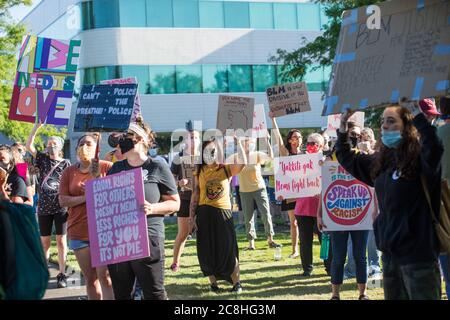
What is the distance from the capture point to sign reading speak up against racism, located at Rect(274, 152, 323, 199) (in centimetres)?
1082

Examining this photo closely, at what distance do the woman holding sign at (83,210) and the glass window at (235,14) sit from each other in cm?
3258

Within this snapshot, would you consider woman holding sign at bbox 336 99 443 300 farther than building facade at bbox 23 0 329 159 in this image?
No

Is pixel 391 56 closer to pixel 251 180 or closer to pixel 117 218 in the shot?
pixel 117 218

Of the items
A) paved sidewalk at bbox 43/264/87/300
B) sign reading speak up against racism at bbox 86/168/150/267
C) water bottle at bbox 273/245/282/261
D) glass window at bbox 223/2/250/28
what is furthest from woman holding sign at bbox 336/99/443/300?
glass window at bbox 223/2/250/28

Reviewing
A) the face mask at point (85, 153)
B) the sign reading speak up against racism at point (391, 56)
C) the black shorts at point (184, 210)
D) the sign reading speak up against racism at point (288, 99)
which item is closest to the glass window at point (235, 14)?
the sign reading speak up against racism at point (288, 99)

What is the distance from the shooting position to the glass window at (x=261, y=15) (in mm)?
40688

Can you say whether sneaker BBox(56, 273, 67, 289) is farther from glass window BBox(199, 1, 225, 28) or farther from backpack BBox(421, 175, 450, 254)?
glass window BBox(199, 1, 225, 28)

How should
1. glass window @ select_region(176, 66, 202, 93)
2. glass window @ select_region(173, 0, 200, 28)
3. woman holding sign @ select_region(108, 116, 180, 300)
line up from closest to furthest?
woman holding sign @ select_region(108, 116, 180, 300)
glass window @ select_region(173, 0, 200, 28)
glass window @ select_region(176, 66, 202, 93)

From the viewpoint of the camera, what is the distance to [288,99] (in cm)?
1264

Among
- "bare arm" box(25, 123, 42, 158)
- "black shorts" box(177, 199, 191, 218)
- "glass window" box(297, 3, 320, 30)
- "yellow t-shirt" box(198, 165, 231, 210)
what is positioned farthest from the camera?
"glass window" box(297, 3, 320, 30)

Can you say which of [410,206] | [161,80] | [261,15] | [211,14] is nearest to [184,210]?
[410,206]

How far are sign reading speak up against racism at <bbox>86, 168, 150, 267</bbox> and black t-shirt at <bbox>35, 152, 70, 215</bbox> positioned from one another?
3842mm

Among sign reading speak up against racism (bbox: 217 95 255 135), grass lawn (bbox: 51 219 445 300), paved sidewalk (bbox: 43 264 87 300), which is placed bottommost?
grass lawn (bbox: 51 219 445 300)

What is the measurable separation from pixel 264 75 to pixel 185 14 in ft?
16.5
